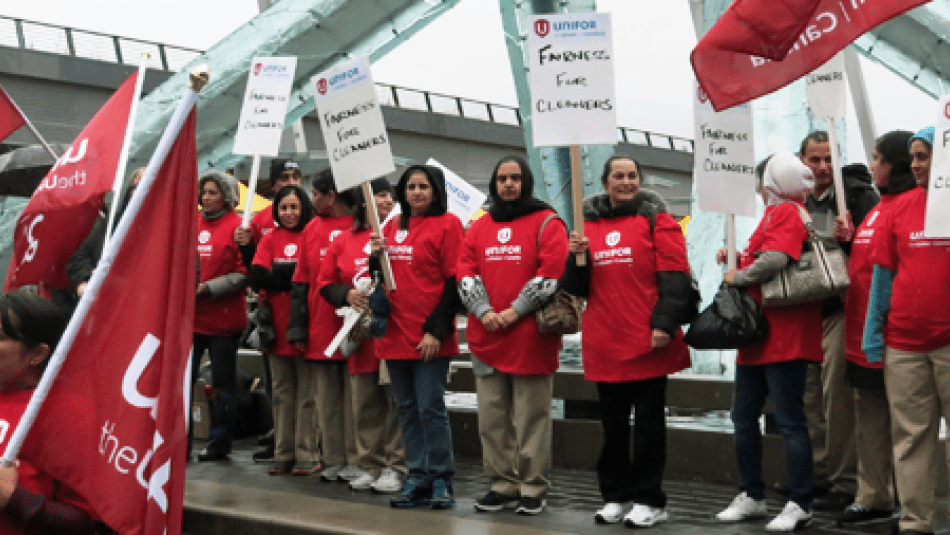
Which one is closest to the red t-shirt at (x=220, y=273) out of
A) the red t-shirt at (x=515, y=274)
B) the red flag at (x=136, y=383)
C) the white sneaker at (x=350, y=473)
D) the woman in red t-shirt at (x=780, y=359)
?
the white sneaker at (x=350, y=473)

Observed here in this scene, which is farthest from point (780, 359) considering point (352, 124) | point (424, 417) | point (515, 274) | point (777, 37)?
point (352, 124)

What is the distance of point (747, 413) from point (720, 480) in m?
1.37

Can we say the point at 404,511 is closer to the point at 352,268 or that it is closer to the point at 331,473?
the point at 331,473

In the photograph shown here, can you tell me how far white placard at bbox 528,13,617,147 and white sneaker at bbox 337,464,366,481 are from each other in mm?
2742

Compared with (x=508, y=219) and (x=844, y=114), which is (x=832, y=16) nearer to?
(x=844, y=114)

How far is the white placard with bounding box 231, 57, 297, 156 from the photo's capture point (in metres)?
8.51

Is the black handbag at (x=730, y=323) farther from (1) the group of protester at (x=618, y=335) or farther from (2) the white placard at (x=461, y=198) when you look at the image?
(2) the white placard at (x=461, y=198)

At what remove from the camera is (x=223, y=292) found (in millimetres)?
8234

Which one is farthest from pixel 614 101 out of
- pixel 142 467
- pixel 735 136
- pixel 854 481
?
pixel 142 467

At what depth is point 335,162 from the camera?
22.5ft

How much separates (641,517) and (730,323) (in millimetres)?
1095

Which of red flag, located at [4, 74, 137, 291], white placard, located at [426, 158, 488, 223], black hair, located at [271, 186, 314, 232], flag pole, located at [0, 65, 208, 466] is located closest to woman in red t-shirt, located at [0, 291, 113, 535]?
flag pole, located at [0, 65, 208, 466]

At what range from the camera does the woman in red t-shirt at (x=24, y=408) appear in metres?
3.20

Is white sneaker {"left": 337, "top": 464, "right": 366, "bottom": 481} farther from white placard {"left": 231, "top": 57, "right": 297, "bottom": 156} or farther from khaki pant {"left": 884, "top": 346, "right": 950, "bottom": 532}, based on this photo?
khaki pant {"left": 884, "top": 346, "right": 950, "bottom": 532}
